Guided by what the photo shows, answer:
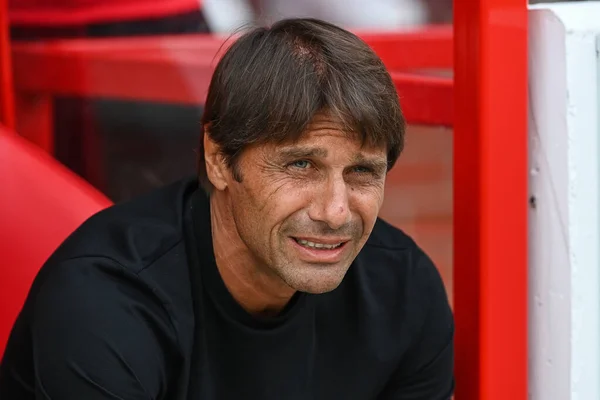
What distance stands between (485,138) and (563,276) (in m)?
0.23

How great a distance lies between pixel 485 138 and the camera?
143cm

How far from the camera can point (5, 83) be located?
6.93 feet

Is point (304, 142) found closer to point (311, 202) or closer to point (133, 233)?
point (311, 202)

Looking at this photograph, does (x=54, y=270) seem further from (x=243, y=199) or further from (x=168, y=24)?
(x=168, y=24)

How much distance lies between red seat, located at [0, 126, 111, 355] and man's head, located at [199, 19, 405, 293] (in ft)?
1.82

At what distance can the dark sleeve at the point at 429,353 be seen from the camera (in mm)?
1501

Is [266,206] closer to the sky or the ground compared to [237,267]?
closer to the sky

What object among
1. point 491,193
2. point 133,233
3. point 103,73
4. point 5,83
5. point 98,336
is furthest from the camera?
point 103,73

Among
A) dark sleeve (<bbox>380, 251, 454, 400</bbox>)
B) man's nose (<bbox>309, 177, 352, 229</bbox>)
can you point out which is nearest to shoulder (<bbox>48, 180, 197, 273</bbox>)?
man's nose (<bbox>309, 177, 352, 229</bbox>)

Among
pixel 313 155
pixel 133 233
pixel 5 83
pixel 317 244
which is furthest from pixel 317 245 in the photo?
pixel 5 83

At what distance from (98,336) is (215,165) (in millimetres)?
270

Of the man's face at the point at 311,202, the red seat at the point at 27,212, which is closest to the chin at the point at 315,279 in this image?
the man's face at the point at 311,202

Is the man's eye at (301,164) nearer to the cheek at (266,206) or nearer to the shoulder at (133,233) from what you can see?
the cheek at (266,206)

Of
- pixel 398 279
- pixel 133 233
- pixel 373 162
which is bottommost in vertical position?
pixel 398 279
